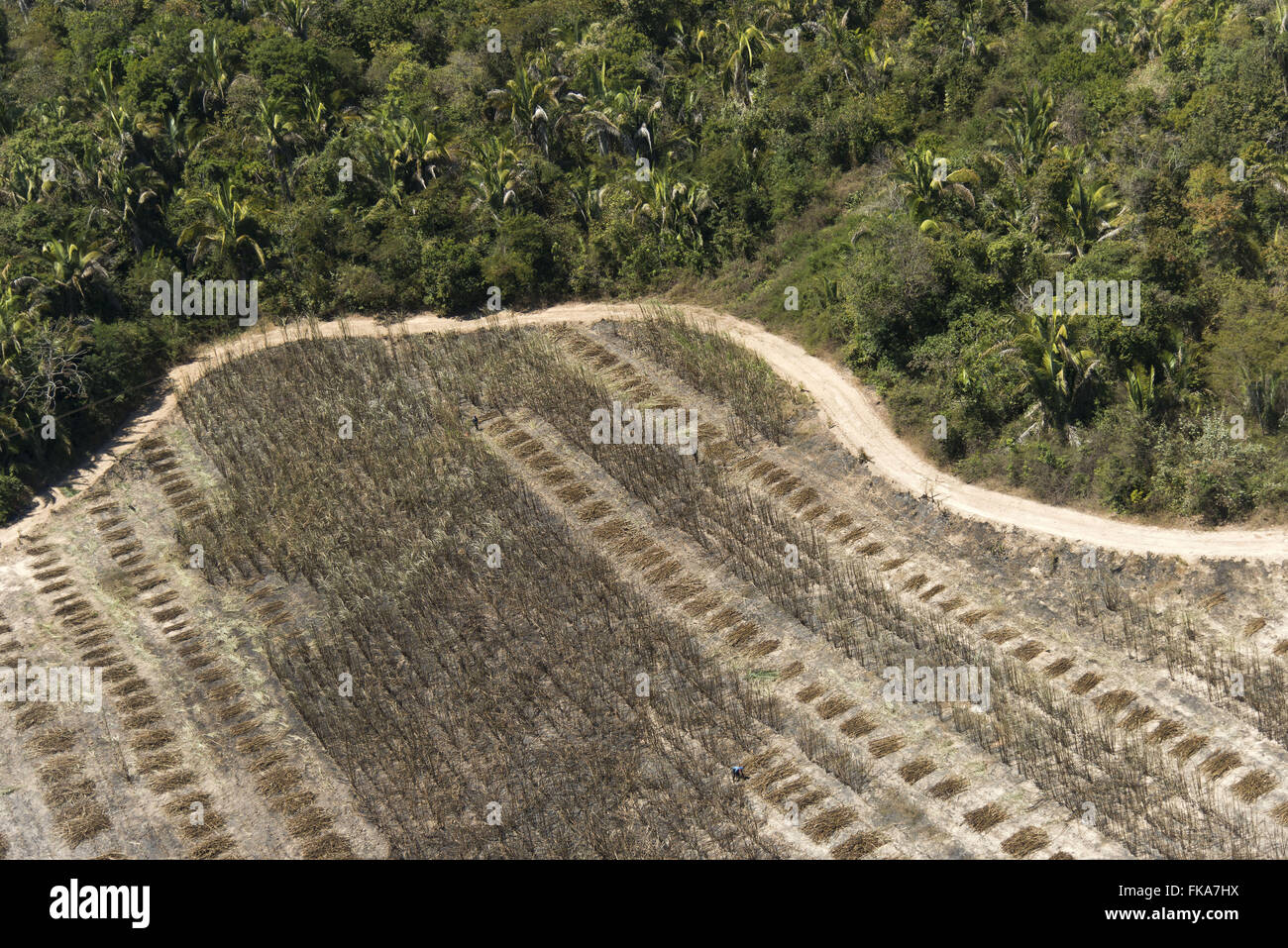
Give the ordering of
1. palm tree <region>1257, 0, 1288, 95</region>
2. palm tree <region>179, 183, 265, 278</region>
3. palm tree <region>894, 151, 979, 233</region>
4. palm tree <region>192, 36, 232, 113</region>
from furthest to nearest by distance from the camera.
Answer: palm tree <region>192, 36, 232, 113</region> → palm tree <region>179, 183, 265, 278</region> → palm tree <region>894, 151, 979, 233</region> → palm tree <region>1257, 0, 1288, 95</region>

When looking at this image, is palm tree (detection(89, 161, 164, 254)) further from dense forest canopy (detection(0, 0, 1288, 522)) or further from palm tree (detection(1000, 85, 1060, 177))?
palm tree (detection(1000, 85, 1060, 177))

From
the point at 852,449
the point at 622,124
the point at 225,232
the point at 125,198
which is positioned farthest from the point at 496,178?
the point at 852,449

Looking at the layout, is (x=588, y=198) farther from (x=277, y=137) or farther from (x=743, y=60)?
(x=277, y=137)

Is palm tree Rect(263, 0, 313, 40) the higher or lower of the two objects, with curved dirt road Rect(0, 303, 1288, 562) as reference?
higher

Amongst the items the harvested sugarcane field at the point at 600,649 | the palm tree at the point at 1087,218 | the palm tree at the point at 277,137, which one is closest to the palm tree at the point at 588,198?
the harvested sugarcane field at the point at 600,649

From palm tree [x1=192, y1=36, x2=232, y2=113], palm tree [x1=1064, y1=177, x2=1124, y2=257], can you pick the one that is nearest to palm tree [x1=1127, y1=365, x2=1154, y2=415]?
palm tree [x1=1064, y1=177, x2=1124, y2=257]

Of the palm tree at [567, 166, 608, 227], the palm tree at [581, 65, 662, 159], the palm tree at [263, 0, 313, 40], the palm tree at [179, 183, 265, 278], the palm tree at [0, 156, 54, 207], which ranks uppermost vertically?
the palm tree at [263, 0, 313, 40]

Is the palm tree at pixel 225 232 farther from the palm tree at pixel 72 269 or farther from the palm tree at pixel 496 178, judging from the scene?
Answer: the palm tree at pixel 496 178
